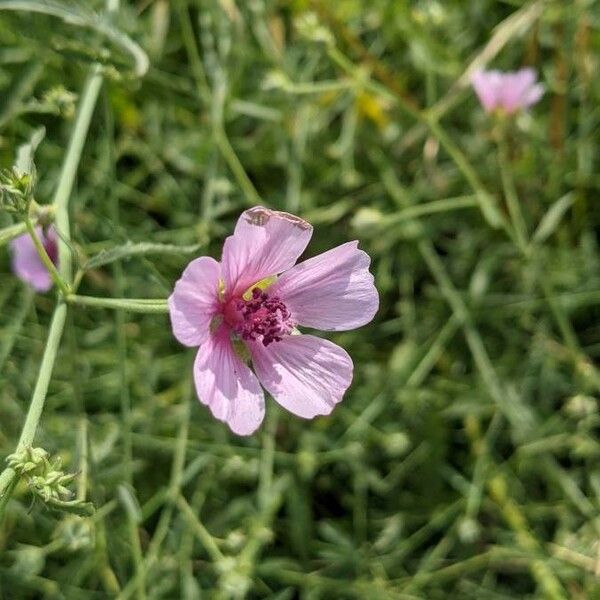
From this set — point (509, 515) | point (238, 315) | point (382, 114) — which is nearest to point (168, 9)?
point (382, 114)

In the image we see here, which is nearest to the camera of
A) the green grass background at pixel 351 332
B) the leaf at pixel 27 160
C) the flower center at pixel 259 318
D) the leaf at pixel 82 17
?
the leaf at pixel 27 160

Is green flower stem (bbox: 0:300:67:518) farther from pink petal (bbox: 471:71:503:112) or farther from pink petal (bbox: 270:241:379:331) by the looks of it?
pink petal (bbox: 471:71:503:112)

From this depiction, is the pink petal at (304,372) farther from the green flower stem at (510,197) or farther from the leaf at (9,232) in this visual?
the green flower stem at (510,197)

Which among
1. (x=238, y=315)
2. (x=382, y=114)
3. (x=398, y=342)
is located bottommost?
(x=238, y=315)

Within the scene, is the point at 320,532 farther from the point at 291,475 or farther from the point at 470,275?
the point at 470,275

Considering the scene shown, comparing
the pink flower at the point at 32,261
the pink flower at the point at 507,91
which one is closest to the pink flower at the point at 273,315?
the pink flower at the point at 32,261

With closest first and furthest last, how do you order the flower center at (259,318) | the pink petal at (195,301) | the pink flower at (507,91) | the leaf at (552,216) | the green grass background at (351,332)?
1. the pink petal at (195,301)
2. the flower center at (259,318)
3. the green grass background at (351,332)
4. the leaf at (552,216)
5. the pink flower at (507,91)

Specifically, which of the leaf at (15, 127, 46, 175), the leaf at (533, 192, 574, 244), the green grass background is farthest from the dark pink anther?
the leaf at (533, 192, 574, 244)

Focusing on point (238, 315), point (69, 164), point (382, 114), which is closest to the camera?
point (238, 315)
